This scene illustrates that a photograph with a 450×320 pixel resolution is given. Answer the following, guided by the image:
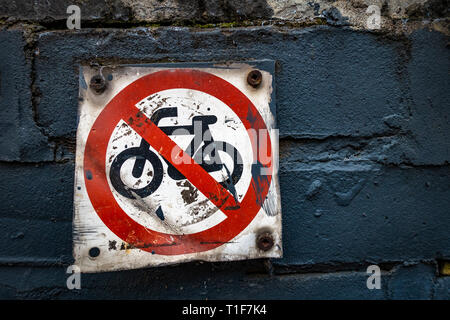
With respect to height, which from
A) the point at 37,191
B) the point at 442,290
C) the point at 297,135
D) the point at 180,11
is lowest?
the point at 442,290

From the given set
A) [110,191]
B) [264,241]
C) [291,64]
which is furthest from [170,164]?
[291,64]

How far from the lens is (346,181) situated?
69 centimetres

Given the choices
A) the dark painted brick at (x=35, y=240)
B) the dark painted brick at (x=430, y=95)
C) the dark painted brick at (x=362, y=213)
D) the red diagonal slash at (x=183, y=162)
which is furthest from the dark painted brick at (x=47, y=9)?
the dark painted brick at (x=430, y=95)

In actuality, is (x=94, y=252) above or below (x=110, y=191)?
below

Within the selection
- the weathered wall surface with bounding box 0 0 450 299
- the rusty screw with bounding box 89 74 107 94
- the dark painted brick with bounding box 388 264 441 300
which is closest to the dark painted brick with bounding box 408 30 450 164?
the weathered wall surface with bounding box 0 0 450 299

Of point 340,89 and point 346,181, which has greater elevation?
point 340,89

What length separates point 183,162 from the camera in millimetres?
623

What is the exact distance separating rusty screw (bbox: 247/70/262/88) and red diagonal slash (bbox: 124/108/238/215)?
201 millimetres

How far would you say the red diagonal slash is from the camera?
622 mm

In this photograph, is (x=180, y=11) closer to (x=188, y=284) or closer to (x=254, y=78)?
(x=254, y=78)

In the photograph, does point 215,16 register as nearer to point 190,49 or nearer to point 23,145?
point 190,49

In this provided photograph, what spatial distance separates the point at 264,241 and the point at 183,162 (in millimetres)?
230
